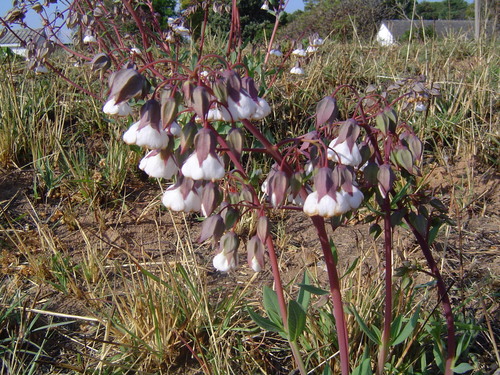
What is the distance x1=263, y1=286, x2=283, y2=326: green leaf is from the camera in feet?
4.28

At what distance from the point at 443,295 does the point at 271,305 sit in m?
0.47

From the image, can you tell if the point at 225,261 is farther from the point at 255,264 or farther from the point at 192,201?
the point at 192,201

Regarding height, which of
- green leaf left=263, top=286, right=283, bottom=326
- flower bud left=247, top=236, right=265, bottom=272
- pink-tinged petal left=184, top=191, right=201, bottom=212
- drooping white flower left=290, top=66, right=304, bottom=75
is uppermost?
pink-tinged petal left=184, top=191, right=201, bottom=212

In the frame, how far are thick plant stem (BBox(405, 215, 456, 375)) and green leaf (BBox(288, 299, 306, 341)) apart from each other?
0.35m

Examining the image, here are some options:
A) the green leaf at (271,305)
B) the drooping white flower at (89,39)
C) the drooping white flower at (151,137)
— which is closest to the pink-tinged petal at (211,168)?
the drooping white flower at (151,137)

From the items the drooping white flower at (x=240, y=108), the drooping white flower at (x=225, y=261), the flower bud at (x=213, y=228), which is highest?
the drooping white flower at (x=240, y=108)

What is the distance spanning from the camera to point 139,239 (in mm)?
2484

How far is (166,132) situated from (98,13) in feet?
6.86

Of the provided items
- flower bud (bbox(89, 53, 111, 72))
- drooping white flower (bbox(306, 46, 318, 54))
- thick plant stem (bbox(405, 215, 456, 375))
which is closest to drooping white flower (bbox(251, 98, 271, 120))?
thick plant stem (bbox(405, 215, 456, 375))

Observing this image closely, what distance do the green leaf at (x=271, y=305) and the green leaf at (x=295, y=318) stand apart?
0.31ft

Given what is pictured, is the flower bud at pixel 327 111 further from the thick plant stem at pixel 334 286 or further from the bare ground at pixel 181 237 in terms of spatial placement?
the bare ground at pixel 181 237

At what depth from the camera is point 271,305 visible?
132 centimetres

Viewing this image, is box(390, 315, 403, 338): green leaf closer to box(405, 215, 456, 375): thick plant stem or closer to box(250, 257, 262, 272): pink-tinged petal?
box(405, 215, 456, 375): thick plant stem

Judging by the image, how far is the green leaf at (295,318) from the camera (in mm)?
1168
